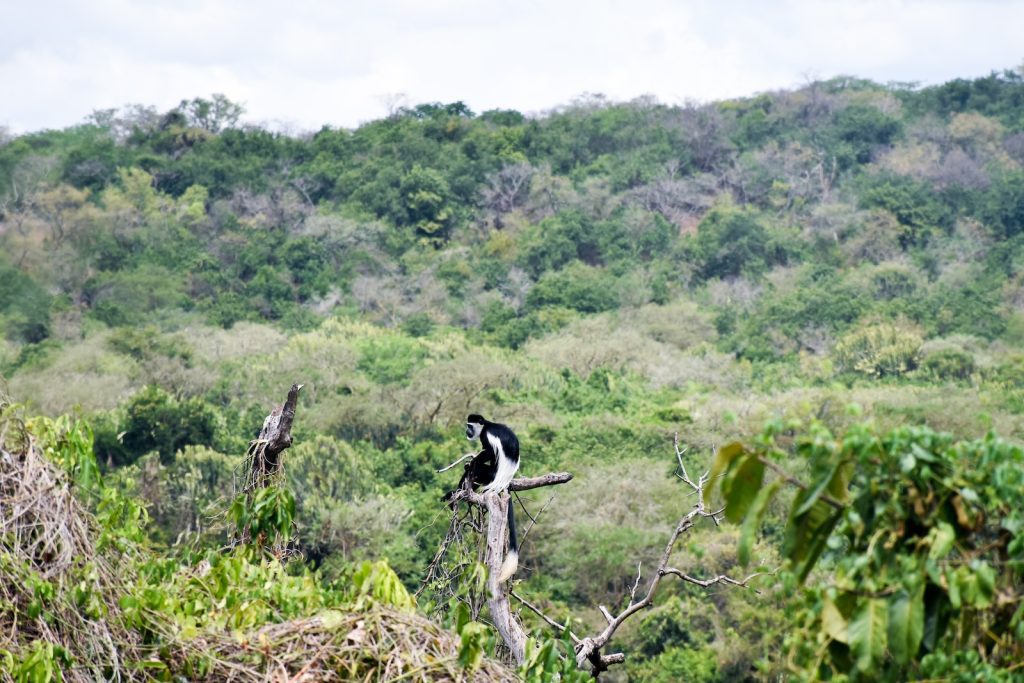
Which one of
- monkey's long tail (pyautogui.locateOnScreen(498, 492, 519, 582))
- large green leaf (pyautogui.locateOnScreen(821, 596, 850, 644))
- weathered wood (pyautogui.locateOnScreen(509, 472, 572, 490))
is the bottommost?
monkey's long tail (pyautogui.locateOnScreen(498, 492, 519, 582))

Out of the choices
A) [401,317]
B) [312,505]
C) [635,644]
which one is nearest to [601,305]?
[401,317]

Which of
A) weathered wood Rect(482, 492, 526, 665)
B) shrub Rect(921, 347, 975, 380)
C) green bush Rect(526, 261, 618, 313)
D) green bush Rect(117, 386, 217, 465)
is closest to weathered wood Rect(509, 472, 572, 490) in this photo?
weathered wood Rect(482, 492, 526, 665)

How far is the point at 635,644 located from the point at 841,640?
12.9m

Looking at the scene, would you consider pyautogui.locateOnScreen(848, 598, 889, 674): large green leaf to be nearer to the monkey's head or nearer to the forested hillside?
the forested hillside

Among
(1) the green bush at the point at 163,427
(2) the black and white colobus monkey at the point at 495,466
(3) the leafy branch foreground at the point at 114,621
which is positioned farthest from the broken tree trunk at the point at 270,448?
(1) the green bush at the point at 163,427

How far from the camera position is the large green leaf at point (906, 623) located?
193 centimetres

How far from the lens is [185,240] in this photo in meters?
34.3

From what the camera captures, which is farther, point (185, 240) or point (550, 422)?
point (185, 240)

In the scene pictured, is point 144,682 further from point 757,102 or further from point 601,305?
point 757,102

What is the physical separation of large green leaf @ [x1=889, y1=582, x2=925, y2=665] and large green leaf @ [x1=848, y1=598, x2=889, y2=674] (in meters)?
0.02

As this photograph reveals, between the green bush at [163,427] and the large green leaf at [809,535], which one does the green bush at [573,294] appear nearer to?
the green bush at [163,427]

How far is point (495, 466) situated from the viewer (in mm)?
5141

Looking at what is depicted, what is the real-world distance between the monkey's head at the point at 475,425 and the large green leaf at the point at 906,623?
4.21 metres

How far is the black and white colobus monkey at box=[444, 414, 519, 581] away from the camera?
14.7ft
